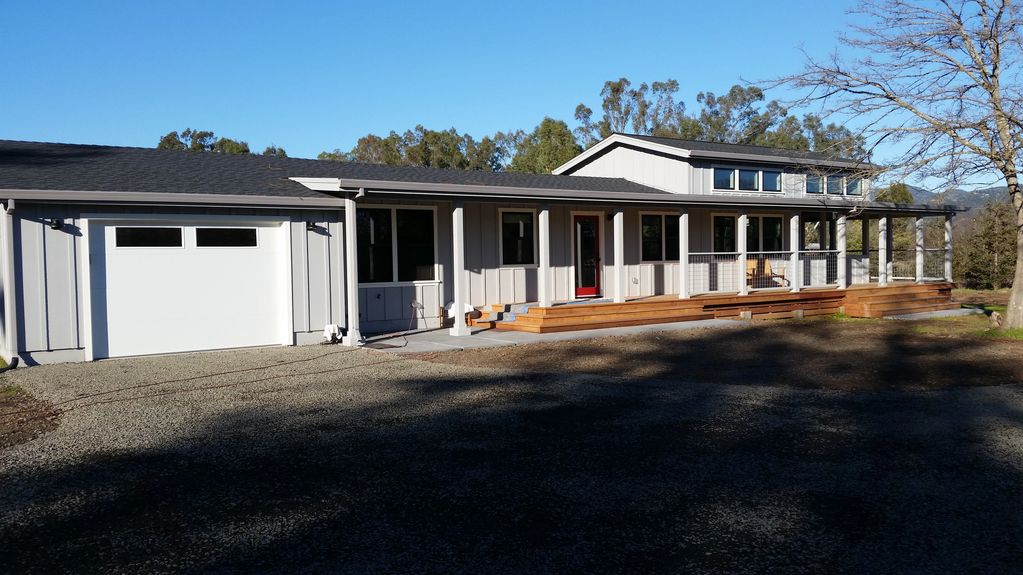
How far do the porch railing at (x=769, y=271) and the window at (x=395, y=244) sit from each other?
318 inches

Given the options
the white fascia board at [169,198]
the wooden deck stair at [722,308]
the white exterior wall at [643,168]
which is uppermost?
the white exterior wall at [643,168]

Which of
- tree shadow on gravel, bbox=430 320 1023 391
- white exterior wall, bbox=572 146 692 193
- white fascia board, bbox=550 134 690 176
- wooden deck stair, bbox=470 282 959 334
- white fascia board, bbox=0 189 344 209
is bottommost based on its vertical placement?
tree shadow on gravel, bbox=430 320 1023 391

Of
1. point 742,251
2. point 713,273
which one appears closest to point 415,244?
point 742,251

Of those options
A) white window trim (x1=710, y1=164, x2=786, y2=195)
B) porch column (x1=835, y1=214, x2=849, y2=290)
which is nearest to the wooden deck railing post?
porch column (x1=835, y1=214, x2=849, y2=290)

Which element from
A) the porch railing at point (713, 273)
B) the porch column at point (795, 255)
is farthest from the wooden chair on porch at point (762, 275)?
the porch column at point (795, 255)

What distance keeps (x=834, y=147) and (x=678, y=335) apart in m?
5.36

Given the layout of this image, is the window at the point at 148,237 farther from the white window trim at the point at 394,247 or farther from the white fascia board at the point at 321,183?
the white window trim at the point at 394,247

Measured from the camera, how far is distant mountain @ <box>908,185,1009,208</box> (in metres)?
14.7

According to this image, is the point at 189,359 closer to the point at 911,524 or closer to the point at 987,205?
the point at 911,524

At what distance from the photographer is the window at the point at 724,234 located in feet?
60.8

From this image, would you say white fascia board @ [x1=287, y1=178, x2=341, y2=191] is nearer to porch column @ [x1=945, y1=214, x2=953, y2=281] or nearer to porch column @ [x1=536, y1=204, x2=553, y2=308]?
porch column @ [x1=536, y1=204, x2=553, y2=308]

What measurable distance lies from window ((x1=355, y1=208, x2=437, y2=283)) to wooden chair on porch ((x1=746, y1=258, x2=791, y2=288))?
8.35 metres

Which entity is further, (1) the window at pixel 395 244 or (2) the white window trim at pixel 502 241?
(2) the white window trim at pixel 502 241

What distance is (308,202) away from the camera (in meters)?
12.3
